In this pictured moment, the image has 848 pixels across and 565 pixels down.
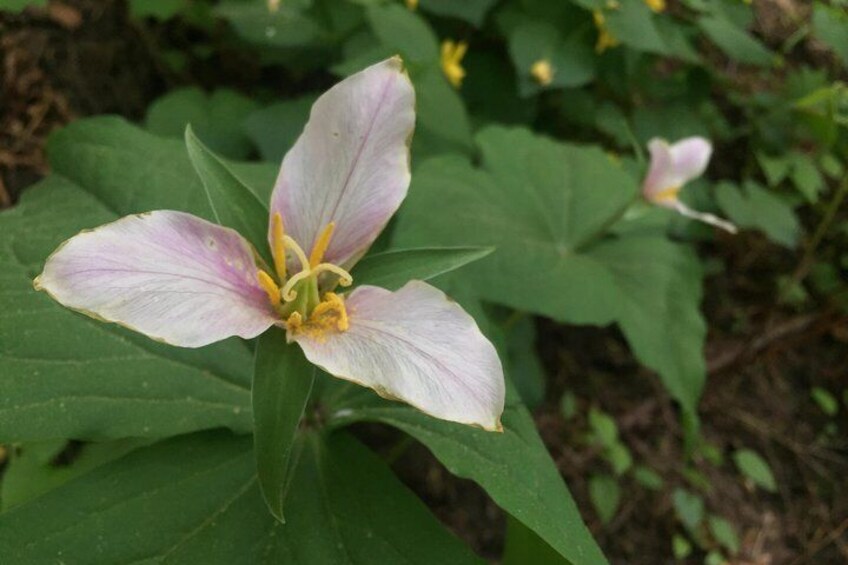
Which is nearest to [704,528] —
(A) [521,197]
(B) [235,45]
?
(A) [521,197]

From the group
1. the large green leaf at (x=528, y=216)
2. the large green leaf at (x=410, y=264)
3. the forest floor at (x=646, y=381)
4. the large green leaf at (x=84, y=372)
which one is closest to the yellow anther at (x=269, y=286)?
the large green leaf at (x=410, y=264)

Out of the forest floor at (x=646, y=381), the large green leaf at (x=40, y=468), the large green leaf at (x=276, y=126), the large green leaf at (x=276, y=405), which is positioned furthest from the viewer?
the forest floor at (x=646, y=381)

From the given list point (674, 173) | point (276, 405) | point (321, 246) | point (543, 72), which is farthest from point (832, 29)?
point (276, 405)

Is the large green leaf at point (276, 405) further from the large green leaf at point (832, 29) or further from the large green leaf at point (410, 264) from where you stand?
the large green leaf at point (832, 29)

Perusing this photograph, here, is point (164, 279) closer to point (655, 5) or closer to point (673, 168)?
point (673, 168)

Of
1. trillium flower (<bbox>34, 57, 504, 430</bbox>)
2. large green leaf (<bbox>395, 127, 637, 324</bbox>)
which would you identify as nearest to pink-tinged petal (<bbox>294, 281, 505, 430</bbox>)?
trillium flower (<bbox>34, 57, 504, 430</bbox>)
